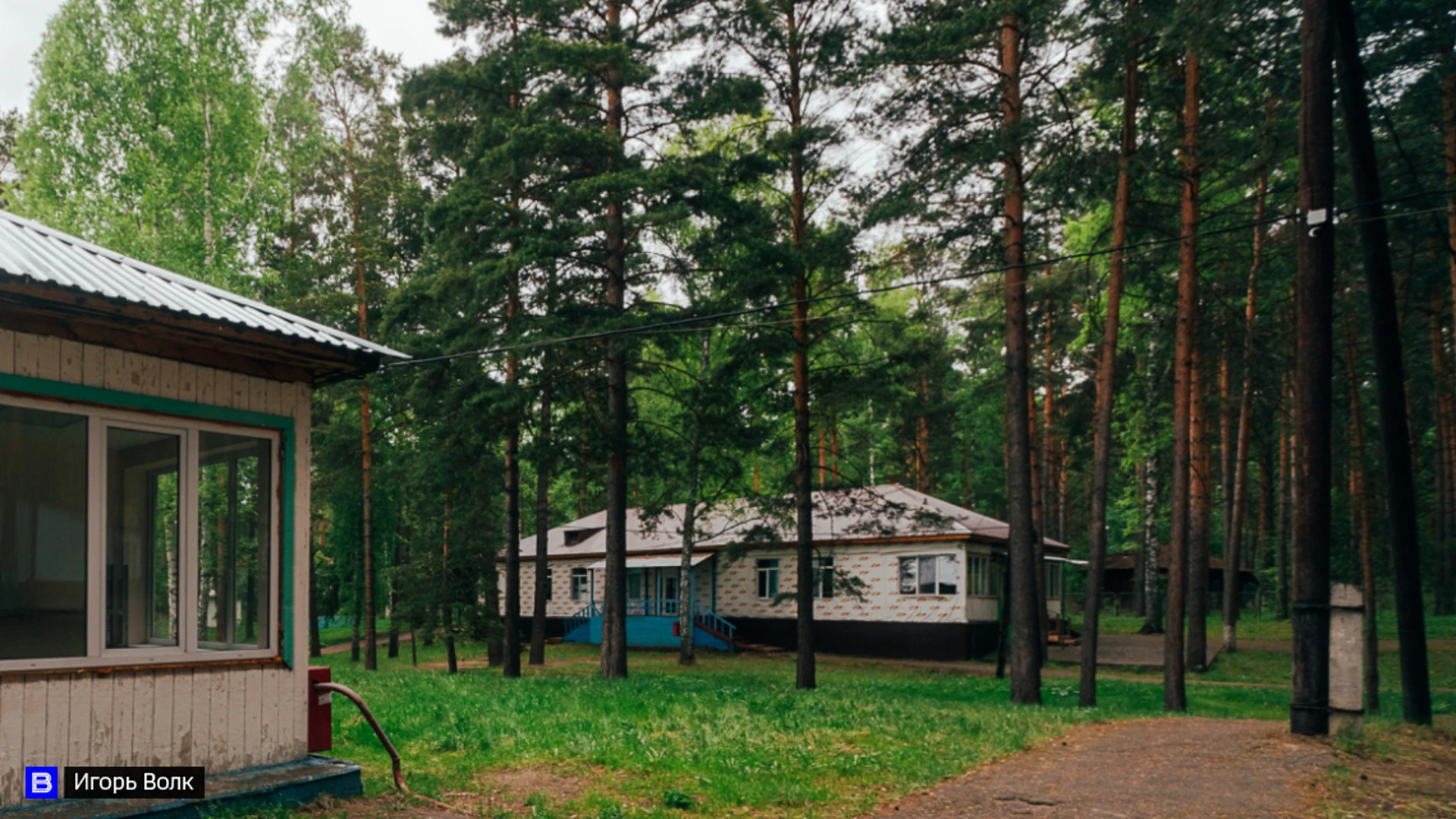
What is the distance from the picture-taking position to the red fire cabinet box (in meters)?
7.27

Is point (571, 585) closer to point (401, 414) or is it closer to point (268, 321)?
point (401, 414)

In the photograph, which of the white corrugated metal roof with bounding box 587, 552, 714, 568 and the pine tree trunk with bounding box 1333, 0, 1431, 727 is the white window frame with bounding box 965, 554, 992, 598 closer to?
the white corrugated metal roof with bounding box 587, 552, 714, 568

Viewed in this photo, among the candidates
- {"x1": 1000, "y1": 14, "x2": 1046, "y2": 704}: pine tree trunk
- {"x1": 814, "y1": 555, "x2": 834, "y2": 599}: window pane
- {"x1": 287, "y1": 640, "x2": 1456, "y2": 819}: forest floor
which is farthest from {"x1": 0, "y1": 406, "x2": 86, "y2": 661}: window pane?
{"x1": 814, "y1": 555, "x2": 834, "y2": 599}: window pane

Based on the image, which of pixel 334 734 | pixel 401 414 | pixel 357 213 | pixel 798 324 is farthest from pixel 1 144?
pixel 334 734

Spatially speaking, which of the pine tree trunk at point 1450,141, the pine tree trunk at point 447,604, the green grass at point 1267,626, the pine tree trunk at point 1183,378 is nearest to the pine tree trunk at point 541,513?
the pine tree trunk at point 447,604

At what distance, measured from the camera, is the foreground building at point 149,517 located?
18.9 feet

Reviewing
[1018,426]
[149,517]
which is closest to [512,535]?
[1018,426]

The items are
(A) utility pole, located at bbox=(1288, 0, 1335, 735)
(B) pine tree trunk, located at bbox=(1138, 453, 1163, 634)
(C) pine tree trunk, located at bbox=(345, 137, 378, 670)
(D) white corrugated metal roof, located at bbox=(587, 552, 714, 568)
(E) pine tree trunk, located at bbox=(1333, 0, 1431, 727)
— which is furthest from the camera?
(D) white corrugated metal roof, located at bbox=(587, 552, 714, 568)

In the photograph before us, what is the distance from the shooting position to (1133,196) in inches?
642

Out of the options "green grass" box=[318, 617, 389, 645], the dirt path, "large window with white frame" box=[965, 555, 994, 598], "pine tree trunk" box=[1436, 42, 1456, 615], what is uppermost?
"pine tree trunk" box=[1436, 42, 1456, 615]

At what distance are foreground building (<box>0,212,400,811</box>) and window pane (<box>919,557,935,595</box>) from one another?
2316cm

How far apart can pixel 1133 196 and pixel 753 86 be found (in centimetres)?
663

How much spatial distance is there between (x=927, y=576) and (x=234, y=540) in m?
23.9

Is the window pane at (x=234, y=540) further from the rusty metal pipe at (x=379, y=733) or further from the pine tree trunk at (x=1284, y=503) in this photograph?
the pine tree trunk at (x=1284, y=503)
